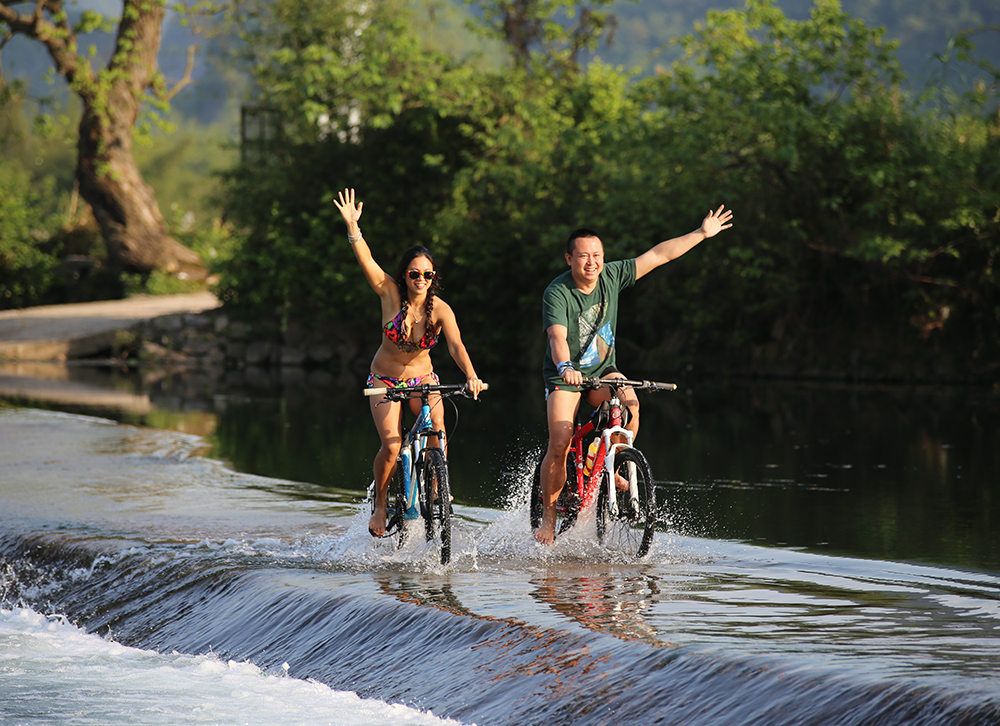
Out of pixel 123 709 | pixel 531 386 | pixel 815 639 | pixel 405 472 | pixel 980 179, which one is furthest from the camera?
pixel 531 386

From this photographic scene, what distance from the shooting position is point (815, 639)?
548cm

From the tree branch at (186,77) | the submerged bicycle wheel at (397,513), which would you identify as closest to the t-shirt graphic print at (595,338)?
the submerged bicycle wheel at (397,513)

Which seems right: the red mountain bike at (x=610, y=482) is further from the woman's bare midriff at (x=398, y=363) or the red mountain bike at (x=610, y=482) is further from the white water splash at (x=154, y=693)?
the white water splash at (x=154, y=693)

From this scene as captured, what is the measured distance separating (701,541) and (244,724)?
→ 3.73m

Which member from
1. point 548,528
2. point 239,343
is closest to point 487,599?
point 548,528

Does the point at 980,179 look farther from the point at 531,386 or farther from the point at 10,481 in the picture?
the point at 10,481

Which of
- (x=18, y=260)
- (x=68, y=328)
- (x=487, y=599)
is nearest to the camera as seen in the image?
(x=487, y=599)

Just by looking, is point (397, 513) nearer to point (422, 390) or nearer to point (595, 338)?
point (422, 390)

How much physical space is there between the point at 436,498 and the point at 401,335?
3.28 ft

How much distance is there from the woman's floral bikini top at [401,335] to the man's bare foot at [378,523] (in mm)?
1058

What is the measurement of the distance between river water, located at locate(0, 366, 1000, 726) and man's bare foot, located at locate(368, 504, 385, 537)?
4.2 inches

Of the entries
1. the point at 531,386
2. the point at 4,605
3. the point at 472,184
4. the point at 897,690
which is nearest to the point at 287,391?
the point at 531,386

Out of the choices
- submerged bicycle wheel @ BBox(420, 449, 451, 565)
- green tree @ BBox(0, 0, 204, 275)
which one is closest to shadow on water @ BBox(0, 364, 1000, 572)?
submerged bicycle wheel @ BBox(420, 449, 451, 565)

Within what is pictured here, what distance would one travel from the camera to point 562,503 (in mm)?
7848
